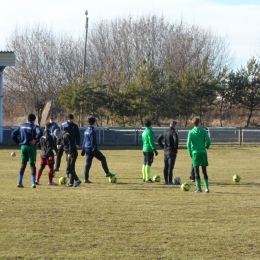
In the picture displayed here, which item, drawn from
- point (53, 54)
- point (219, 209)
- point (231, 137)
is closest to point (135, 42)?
point (53, 54)

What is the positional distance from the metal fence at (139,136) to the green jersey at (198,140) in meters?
26.8

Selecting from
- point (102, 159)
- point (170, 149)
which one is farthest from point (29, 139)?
point (170, 149)

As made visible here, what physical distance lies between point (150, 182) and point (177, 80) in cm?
4395

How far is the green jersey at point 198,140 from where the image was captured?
15188 mm

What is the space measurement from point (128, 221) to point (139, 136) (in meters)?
31.6

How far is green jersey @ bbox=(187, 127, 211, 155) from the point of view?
49.8 ft

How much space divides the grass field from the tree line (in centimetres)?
4050

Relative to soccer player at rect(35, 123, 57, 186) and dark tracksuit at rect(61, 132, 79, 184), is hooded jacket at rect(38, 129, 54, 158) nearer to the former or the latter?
soccer player at rect(35, 123, 57, 186)

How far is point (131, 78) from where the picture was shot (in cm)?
7206

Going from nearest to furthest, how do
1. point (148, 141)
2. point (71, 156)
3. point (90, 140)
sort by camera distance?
point (71, 156), point (90, 140), point (148, 141)

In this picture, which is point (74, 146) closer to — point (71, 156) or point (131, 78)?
point (71, 156)

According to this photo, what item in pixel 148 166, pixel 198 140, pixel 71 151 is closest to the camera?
pixel 198 140

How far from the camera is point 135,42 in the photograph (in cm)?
7569

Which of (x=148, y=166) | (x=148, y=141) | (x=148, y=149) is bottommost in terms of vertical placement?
(x=148, y=166)
